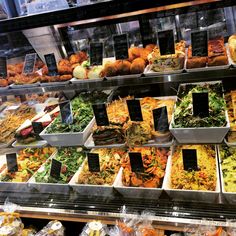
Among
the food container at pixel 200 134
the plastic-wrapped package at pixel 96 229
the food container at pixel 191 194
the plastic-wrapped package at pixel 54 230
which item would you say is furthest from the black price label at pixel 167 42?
the plastic-wrapped package at pixel 54 230

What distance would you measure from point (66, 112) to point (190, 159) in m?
0.95

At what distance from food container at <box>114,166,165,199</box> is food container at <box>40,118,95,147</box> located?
1.22 ft

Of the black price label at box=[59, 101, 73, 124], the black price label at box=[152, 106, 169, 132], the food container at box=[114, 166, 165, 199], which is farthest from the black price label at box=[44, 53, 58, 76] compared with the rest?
the food container at box=[114, 166, 165, 199]

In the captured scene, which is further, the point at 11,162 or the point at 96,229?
the point at 11,162

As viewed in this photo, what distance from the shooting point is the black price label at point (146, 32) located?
6.83 ft

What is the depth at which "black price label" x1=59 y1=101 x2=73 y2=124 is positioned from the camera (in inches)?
89.3

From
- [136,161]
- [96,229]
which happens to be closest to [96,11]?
[136,161]

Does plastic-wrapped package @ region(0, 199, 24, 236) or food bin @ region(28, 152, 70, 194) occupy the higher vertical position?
food bin @ region(28, 152, 70, 194)

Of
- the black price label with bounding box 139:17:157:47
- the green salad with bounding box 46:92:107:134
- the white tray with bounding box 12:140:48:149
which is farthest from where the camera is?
the white tray with bounding box 12:140:48:149

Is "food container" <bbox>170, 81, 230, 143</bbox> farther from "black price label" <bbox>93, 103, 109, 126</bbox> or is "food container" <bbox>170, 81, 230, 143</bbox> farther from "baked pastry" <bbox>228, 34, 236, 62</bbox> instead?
"black price label" <bbox>93, 103, 109, 126</bbox>

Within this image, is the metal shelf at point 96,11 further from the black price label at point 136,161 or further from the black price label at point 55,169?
the black price label at point 55,169

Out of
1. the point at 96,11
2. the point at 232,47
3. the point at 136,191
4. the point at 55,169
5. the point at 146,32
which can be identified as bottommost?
the point at 136,191

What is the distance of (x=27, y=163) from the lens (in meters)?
2.58

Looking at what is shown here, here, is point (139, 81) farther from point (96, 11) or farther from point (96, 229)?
point (96, 229)
